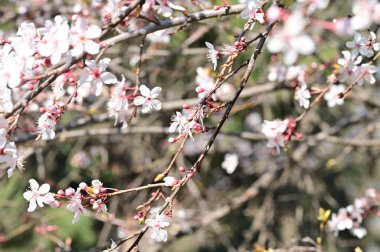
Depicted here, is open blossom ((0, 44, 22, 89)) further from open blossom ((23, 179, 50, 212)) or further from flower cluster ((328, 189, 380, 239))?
flower cluster ((328, 189, 380, 239))

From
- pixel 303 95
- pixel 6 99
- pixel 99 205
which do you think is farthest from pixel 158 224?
pixel 303 95

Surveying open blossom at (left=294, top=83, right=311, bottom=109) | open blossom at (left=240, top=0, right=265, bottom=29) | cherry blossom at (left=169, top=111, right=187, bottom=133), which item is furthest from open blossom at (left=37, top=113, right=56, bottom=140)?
open blossom at (left=294, top=83, right=311, bottom=109)

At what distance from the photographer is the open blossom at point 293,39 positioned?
3.39 feet

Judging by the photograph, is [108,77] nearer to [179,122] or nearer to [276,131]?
[179,122]

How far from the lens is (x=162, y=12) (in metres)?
1.76

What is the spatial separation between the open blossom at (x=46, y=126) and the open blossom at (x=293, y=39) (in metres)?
0.88

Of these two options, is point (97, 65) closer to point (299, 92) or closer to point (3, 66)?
point (3, 66)

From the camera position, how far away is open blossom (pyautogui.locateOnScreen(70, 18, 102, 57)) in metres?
1.44

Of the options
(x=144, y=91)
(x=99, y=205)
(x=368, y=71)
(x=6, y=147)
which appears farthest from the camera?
(x=368, y=71)

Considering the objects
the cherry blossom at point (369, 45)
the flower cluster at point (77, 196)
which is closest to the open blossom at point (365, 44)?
the cherry blossom at point (369, 45)

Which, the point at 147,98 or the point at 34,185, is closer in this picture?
the point at 34,185

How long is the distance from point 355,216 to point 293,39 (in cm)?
197

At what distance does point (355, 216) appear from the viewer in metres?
2.80

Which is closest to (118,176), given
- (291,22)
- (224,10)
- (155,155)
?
(155,155)
